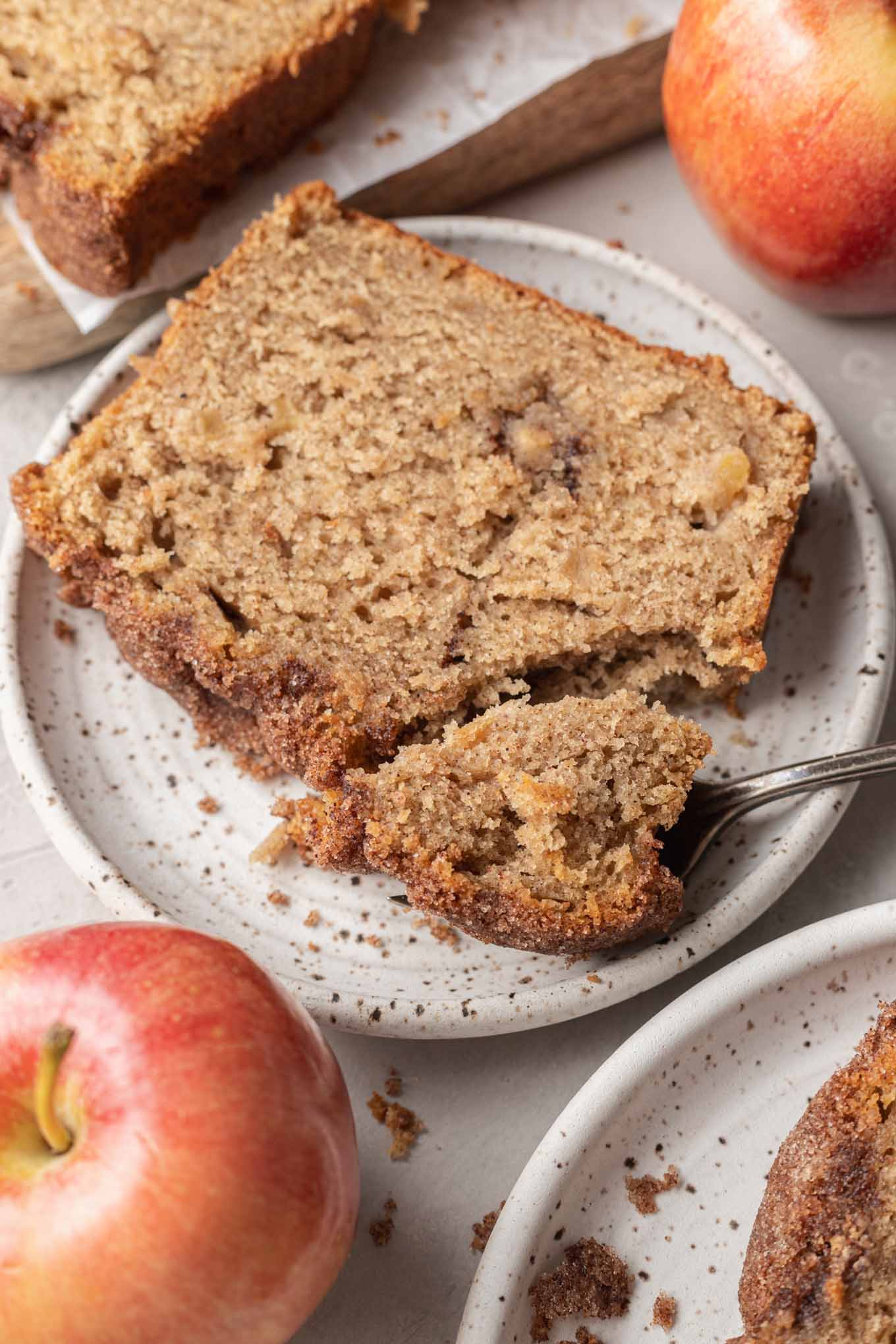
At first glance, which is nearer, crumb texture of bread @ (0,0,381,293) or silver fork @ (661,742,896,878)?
silver fork @ (661,742,896,878)

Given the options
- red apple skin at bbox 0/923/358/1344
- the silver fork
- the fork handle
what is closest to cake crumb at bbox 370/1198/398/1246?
red apple skin at bbox 0/923/358/1344

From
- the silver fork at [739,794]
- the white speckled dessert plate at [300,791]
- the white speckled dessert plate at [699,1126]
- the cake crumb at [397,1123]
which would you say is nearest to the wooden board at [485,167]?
the white speckled dessert plate at [300,791]

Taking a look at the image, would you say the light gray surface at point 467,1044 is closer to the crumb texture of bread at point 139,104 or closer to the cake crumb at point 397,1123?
the cake crumb at point 397,1123

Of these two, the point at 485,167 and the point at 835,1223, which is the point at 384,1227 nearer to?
the point at 835,1223

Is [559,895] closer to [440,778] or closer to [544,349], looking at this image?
[440,778]

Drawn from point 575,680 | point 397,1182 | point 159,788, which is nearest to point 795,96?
point 575,680

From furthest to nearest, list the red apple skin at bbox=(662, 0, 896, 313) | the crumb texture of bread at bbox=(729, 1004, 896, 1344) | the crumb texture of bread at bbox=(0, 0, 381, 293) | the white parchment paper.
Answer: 1. the white parchment paper
2. the crumb texture of bread at bbox=(0, 0, 381, 293)
3. the red apple skin at bbox=(662, 0, 896, 313)
4. the crumb texture of bread at bbox=(729, 1004, 896, 1344)

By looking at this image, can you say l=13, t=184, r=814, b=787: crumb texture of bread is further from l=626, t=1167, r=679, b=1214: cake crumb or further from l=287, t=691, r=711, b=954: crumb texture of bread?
l=626, t=1167, r=679, b=1214: cake crumb
